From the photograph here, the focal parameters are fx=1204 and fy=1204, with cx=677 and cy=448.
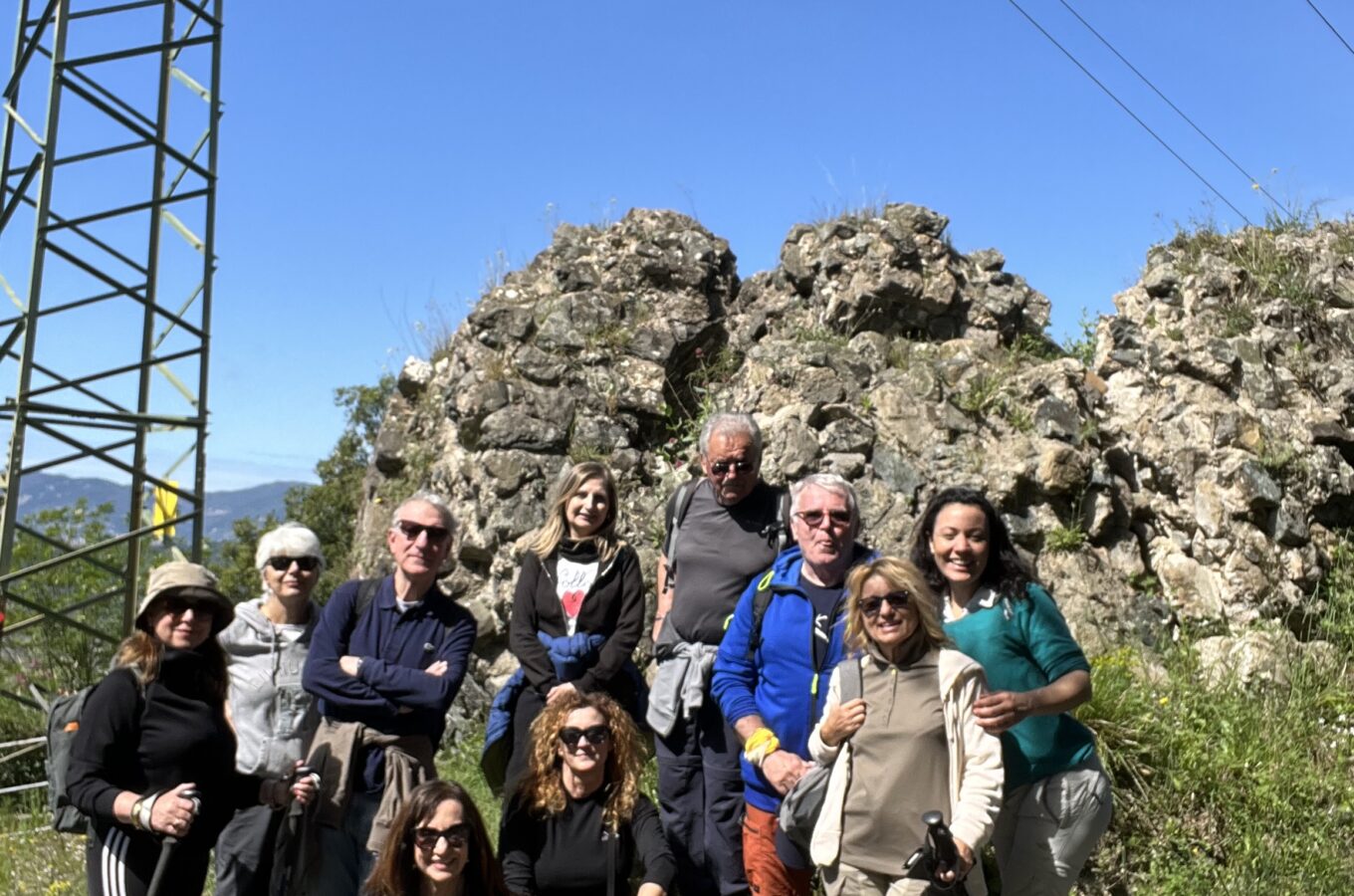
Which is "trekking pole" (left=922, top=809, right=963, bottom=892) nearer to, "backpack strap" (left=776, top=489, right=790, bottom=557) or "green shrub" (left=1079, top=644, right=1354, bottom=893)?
"backpack strap" (left=776, top=489, right=790, bottom=557)

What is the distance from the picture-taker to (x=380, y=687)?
14.8 feet

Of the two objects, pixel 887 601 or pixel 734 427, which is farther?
pixel 734 427

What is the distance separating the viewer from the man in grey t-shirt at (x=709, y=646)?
15.9ft

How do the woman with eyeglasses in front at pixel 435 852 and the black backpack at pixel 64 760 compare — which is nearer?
the woman with eyeglasses in front at pixel 435 852

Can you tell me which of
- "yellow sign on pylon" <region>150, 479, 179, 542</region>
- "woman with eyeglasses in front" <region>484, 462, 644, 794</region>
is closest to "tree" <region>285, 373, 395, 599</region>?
"yellow sign on pylon" <region>150, 479, 179, 542</region>

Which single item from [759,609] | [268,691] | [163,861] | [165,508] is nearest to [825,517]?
[759,609]

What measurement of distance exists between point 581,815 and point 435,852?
62 centimetres

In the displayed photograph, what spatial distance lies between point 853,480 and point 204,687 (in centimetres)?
455

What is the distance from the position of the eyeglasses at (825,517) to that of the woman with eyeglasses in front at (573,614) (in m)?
1.00

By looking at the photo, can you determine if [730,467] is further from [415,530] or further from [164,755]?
[164,755]

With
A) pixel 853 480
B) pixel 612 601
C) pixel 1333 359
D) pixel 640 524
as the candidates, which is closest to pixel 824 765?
pixel 612 601

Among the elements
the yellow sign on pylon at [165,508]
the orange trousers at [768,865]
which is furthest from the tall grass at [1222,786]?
the yellow sign on pylon at [165,508]

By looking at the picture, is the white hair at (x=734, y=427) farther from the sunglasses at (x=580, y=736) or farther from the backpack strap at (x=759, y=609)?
the sunglasses at (x=580, y=736)

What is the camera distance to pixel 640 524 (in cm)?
838
